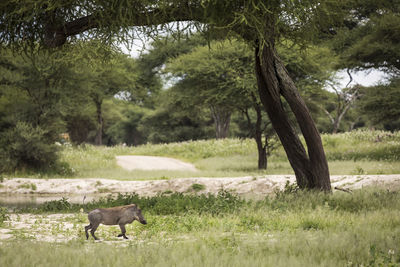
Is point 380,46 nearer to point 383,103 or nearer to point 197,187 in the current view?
point 383,103

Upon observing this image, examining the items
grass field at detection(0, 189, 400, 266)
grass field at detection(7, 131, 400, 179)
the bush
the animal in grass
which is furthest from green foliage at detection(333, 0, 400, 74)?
the animal in grass

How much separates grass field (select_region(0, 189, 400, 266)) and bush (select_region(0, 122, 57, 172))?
10.5 metres

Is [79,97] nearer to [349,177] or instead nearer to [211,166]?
[211,166]

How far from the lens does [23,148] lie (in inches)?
695

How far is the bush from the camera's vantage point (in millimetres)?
17453

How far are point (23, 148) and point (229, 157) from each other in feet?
39.0

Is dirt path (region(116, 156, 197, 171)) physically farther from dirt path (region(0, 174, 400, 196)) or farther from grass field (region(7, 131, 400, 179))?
dirt path (region(0, 174, 400, 196))

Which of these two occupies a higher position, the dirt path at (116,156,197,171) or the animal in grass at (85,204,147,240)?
the animal in grass at (85,204,147,240)

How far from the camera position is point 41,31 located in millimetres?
8766

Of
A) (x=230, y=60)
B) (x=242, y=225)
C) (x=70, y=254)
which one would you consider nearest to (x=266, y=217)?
(x=242, y=225)

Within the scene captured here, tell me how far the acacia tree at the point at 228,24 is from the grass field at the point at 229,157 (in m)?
6.93

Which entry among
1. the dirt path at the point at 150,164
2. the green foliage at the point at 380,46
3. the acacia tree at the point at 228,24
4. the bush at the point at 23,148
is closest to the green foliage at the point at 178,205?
the acacia tree at the point at 228,24

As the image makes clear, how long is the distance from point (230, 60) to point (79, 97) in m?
8.58

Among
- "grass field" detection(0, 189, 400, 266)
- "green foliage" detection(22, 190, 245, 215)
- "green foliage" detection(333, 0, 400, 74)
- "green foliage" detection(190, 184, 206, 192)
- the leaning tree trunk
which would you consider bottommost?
"green foliage" detection(190, 184, 206, 192)
